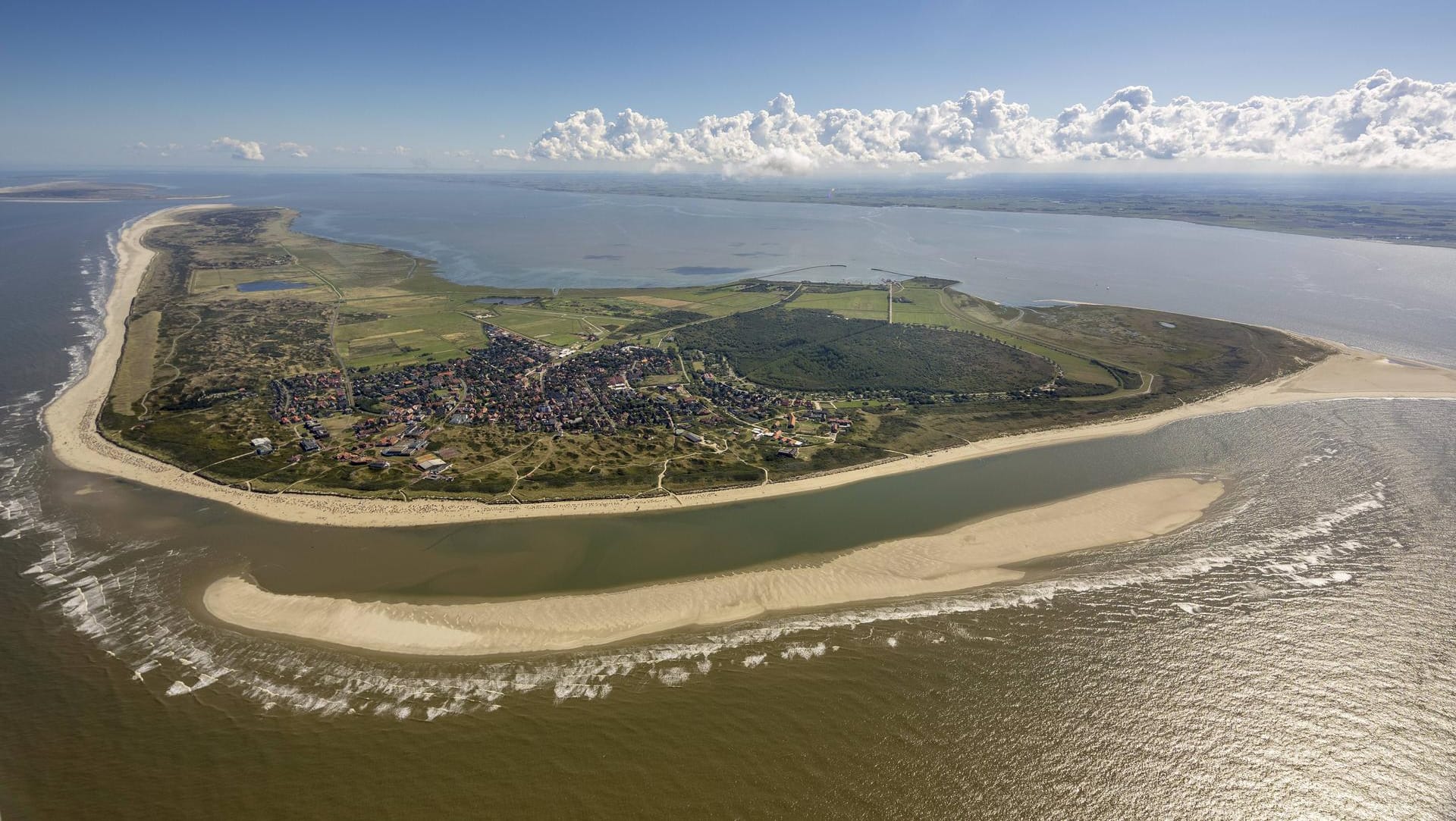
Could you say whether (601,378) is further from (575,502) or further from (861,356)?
(861,356)

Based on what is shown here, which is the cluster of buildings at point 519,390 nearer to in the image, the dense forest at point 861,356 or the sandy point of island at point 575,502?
the sandy point of island at point 575,502

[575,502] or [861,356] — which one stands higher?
[861,356]

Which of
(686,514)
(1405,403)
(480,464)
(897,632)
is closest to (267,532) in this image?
(480,464)

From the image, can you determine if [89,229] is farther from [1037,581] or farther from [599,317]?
[1037,581]

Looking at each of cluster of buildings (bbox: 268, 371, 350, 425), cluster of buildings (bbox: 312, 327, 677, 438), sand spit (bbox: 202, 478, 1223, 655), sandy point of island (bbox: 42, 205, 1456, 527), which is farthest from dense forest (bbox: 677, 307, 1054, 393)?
cluster of buildings (bbox: 268, 371, 350, 425)

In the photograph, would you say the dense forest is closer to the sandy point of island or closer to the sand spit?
the sandy point of island

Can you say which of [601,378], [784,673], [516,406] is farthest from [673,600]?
[601,378]
